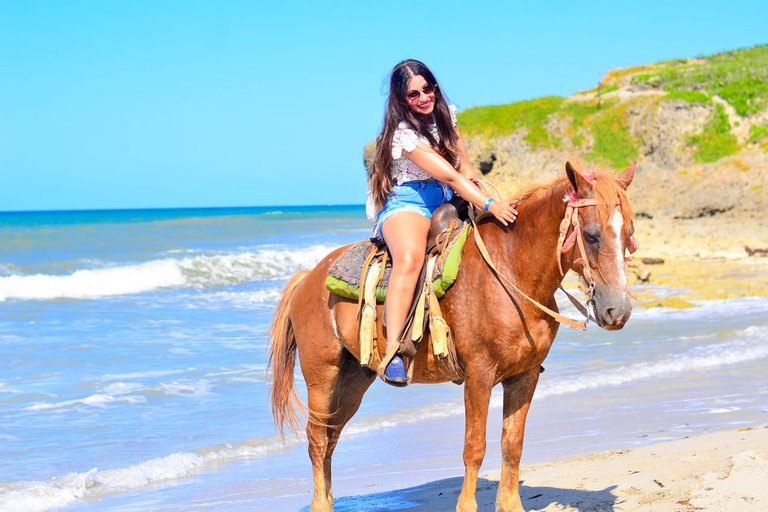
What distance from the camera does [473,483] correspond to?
3.93 m

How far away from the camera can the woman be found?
13.4 feet

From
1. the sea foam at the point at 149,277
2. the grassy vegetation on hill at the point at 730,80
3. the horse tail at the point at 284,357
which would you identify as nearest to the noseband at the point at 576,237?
the horse tail at the point at 284,357

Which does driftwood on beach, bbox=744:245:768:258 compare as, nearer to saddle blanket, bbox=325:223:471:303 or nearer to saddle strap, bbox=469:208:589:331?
saddle blanket, bbox=325:223:471:303

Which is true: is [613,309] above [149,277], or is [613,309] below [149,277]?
above

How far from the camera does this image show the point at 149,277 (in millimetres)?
21219

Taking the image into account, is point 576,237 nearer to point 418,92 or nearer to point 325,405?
point 418,92

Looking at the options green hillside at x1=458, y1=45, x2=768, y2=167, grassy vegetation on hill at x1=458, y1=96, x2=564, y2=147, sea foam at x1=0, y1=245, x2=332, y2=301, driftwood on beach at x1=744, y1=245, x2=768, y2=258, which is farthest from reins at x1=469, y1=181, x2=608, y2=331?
grassy vegetation on hill at x1=458, y1=96, x2=564, y2=147

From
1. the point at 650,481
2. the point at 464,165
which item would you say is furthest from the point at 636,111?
the point at 464,165

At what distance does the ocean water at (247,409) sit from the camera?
5695 mm

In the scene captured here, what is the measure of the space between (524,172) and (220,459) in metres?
29.9

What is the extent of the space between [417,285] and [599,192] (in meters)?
1.09

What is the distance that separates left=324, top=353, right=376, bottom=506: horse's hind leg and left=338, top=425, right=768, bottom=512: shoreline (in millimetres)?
487

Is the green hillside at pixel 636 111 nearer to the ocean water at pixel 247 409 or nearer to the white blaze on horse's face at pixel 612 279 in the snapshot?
the ocean water at pixel 247 409

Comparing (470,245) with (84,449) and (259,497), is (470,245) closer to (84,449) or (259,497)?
(259,497)
